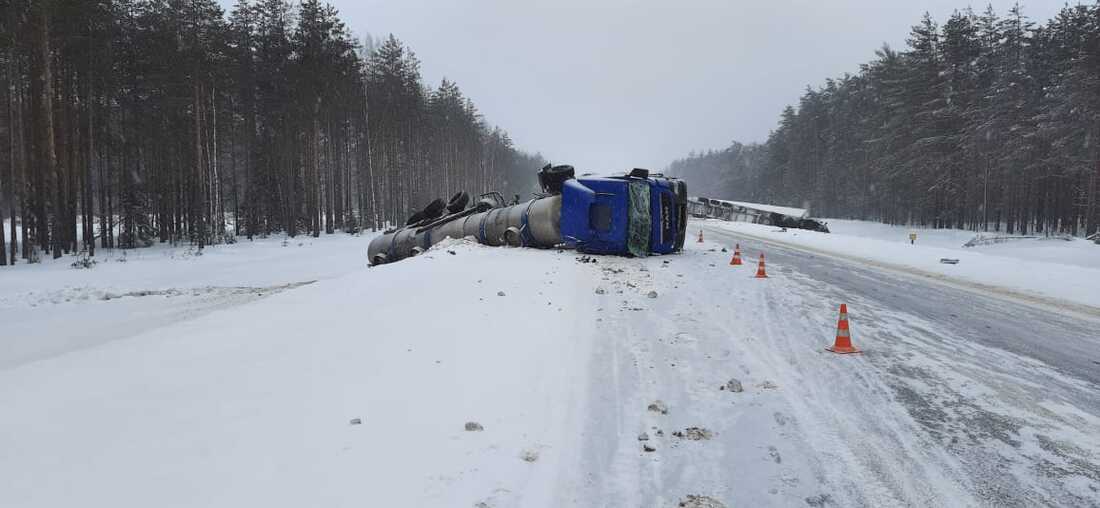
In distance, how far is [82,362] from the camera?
5.12 m

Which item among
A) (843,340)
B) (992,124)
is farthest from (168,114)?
(992,124)

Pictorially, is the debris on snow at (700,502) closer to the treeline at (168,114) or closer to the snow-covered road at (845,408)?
the snow-covered road at (845,408)

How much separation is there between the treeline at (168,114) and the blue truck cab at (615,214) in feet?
62.6

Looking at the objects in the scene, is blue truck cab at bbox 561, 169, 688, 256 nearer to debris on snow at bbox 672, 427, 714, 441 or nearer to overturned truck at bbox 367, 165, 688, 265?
overturned truck at bbox 367, 165, 688, 265

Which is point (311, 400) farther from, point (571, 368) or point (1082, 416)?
point (1082, 416)

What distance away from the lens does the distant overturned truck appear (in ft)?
126

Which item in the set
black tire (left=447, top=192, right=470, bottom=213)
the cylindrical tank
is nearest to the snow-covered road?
the cylindrical tank

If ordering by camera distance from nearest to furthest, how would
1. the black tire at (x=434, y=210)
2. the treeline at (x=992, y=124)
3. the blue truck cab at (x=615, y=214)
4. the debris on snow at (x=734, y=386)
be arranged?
1. the debris on snow at (x=734, y=386)
2. the blue truck cab at (x=615, y=214)
3. the black tire at (x=434, y=210)
4. the treeline at (x=992, y=124)

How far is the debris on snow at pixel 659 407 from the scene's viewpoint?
13.9 ft

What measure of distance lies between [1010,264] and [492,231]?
1477 centimetres

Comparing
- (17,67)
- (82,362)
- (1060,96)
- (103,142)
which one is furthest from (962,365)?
(1060,96)

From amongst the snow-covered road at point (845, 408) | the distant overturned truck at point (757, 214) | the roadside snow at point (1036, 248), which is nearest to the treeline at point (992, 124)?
the roadside snow at point (1036, 248)

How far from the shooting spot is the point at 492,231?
684 inches

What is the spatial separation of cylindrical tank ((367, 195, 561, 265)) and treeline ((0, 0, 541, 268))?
1135cm
